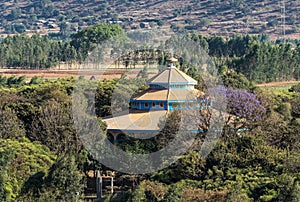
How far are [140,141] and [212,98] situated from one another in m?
4.76

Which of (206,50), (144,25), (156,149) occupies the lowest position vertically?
(144,25)

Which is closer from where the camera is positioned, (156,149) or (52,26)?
(156,149)

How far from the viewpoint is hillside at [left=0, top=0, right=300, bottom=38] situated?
463 ft

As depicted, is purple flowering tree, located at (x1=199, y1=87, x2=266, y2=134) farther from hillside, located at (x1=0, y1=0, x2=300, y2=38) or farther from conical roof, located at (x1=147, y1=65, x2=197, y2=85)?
hillside, located at (x1=0, y1=0, x2=300, y2=38)

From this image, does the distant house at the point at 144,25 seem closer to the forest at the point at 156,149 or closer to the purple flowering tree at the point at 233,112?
the forest at the point at 156,149

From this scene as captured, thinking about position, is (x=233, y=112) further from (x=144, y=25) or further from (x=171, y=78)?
(x=144, y=25)

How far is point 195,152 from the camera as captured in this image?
3130 cm

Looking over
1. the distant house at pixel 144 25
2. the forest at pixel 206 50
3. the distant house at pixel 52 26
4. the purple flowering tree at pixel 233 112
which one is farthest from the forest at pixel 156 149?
the distant house at pixel 52 26

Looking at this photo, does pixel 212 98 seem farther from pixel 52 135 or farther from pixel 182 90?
pixel 52 135

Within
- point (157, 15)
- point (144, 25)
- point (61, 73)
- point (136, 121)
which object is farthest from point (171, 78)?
point (157, 15)

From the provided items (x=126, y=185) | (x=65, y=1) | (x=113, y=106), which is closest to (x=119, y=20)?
(x=65, y=1)

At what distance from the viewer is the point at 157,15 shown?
529 ft

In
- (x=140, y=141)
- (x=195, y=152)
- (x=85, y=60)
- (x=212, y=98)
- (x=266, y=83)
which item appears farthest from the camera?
(x=85, y=60)

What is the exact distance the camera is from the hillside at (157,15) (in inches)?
5556
